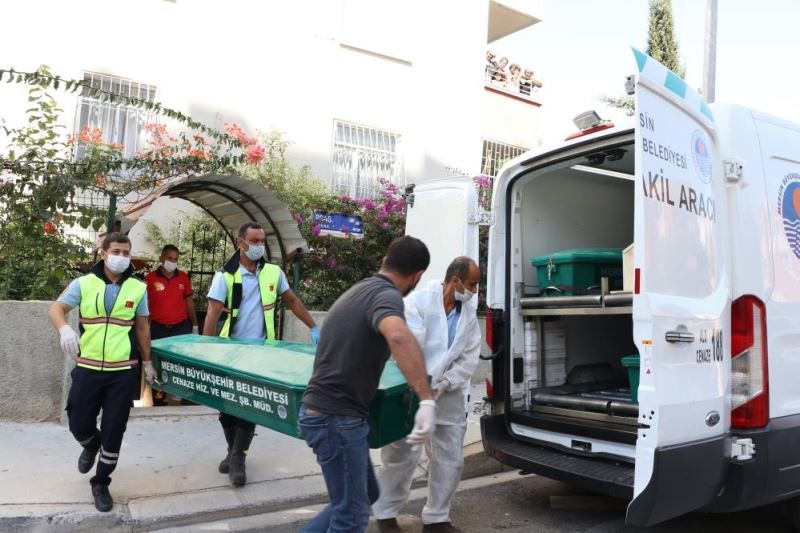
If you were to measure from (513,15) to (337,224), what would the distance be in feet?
29.1

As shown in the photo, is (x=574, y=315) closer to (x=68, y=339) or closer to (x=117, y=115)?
(x=68, y=339)

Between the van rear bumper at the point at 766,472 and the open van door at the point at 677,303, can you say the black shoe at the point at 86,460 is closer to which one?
the open van door at the point at 677,303

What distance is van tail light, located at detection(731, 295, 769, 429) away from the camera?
332 cm

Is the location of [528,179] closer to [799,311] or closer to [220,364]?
[799,311]

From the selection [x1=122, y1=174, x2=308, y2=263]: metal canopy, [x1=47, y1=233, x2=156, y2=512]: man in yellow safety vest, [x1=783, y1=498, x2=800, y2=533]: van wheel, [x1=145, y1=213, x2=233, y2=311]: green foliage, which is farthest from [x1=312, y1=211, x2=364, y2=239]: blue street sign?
[x1=783, y1=498, x2=800, y2=533]: van wheel

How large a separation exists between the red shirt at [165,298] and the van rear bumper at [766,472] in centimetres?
508

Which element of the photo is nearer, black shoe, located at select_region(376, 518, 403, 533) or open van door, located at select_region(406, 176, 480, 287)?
black shoe, located at select_region(376, 518, 403, 533)

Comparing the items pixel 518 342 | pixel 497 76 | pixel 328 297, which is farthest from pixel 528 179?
pixel 497 76

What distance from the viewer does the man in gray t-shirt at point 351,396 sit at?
2.71 meters

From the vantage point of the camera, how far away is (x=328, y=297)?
8.23m

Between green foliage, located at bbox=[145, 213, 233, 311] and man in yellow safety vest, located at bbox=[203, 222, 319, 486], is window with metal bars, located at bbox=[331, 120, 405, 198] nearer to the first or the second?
green foliage, located at bbox=[145, 213, 233, 311]

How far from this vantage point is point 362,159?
11.8m

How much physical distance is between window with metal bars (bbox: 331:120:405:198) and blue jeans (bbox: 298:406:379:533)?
28.8 feet

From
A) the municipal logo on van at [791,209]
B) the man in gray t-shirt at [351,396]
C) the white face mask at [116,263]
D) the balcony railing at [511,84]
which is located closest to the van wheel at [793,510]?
the municipal logo on van at [791,209]
